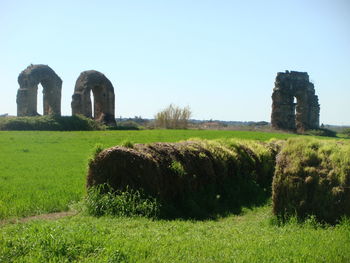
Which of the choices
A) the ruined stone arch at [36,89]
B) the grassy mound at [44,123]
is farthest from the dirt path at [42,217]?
Answer: the ruined stone arch at [36,89]

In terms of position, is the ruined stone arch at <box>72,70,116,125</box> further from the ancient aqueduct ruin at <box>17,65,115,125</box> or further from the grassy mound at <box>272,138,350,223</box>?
the grassy mound at <box>272,138,350,223</box>

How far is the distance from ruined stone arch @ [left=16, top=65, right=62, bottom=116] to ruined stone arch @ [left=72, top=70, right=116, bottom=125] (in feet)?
9.11

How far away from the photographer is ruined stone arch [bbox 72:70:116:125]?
41531 mm

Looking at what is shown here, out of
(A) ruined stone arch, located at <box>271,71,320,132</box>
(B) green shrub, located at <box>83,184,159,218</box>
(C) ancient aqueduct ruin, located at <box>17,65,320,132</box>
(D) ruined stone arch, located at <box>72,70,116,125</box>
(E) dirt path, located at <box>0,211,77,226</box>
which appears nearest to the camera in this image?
(E) dirt path, located at <box>0,211,77,226</box>

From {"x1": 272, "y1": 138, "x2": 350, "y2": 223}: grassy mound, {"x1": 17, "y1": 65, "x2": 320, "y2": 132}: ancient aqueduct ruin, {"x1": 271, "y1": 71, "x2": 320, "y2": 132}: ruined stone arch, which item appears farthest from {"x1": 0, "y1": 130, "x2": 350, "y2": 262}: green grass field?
{"x1": 271, "y1": 71, "x2": 320, "y2": 132}: ruined stone arch

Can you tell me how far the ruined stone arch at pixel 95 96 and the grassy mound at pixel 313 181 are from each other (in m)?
35.5

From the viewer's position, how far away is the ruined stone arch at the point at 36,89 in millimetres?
42000

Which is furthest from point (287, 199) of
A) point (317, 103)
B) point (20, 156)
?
point (317, 103)

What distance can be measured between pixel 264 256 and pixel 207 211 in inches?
160

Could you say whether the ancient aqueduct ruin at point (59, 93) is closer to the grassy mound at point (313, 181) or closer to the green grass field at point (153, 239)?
the green grass field at point (153, 239)

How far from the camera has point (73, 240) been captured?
5391 mm

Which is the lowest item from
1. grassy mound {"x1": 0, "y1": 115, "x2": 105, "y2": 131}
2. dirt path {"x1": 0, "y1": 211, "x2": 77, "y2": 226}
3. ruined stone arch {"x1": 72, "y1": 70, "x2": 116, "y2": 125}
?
dirt path {"x1": 0, "y1": 211, "x2": 77, "y2": 226}

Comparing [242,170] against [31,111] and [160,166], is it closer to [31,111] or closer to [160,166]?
[160,166]

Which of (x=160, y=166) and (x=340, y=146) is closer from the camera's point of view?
(x=340, y=146)
